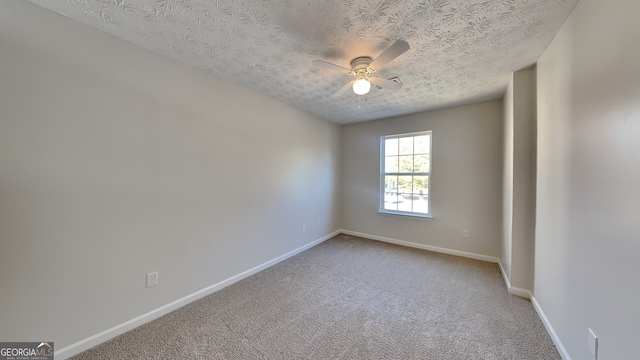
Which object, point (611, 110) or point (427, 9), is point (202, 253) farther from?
point (611, 110)

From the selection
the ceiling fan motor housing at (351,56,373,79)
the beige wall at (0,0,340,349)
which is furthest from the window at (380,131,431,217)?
the beige wall at (0,0,340,349)

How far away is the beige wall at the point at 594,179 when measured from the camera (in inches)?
38.1

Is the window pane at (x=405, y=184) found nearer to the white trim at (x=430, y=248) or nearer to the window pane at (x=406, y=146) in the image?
the window pane at (x=406, y=146)

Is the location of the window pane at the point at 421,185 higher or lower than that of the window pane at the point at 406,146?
lower

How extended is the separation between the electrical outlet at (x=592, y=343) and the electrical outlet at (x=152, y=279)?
10.1 ft

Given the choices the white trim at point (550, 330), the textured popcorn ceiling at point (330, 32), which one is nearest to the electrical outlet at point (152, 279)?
the textured popcorn ceiling at point (330, 32)

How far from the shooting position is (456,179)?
134 inches

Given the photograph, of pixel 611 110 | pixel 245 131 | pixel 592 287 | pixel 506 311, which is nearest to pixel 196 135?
pixel 245 131

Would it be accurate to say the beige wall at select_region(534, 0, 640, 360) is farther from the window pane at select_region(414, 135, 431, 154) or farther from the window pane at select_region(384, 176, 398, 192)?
the window pane at select_region(384, 176, 398, 192)

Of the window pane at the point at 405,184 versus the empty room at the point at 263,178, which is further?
the window pane at the point at 405,184

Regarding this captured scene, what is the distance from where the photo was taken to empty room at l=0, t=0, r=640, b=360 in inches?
49.9

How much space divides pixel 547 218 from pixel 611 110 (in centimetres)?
107

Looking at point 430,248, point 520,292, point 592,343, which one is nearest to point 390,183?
point 430,248

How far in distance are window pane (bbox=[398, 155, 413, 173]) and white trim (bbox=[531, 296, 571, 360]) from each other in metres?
2.29
